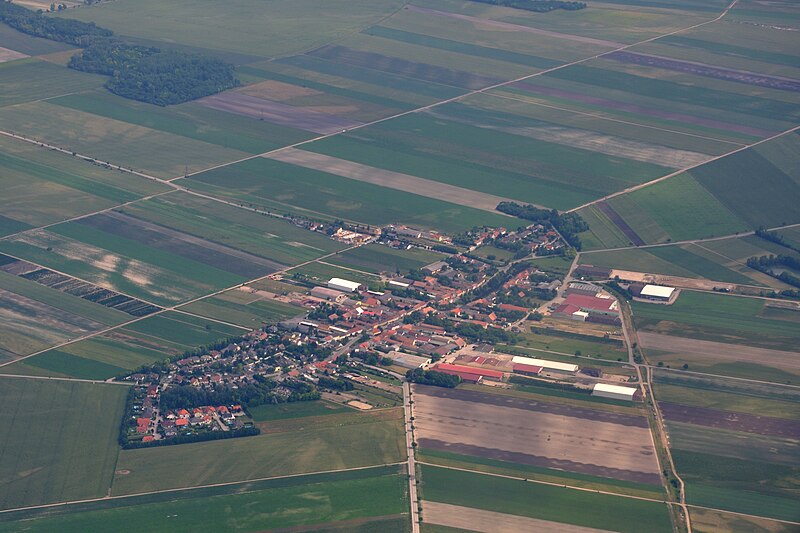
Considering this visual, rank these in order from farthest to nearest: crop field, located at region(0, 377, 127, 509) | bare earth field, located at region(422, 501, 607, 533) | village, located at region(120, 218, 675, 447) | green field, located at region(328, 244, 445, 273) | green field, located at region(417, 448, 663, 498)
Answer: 1. green field, located at region(328, 244, 445, 273)
2. village, located at region(120, 218, 675, 447)
3. crop field, located at region(0, 377, 127, 509)
4. green field, located at region(417, 448, 663, 498)
5. bare earth field, located at region(422, 501, 607, 533)

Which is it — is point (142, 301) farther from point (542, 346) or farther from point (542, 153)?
point (542, 153)

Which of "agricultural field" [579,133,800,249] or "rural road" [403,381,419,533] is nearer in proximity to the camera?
"rural road" [403,381,419,533]

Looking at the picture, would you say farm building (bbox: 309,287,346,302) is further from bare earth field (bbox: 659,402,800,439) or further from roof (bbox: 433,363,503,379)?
bare earth field (bbox: 659,402,800,439)

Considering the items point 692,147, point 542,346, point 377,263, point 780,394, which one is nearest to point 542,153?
point 692,147

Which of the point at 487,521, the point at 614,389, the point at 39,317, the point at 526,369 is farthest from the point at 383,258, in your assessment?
the point at 487,521

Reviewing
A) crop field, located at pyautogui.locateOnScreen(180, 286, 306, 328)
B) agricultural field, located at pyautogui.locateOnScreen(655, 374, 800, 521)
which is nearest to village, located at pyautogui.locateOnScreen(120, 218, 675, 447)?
crop field, located at pyautogui.locateOnScreen(180, 286, 306, 328)
